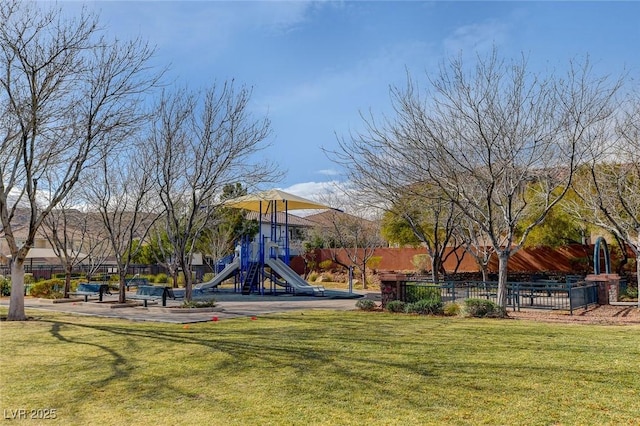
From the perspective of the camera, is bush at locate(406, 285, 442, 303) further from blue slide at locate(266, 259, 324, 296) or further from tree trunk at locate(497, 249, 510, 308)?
blue slide at locate(266, 259, 324, 296)

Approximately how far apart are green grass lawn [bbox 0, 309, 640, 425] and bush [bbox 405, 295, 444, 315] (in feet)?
11.1

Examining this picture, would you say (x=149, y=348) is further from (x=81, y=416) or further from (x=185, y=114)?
(x=185, y=114)

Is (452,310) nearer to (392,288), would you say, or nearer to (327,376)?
(392,288)

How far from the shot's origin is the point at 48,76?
12328 millimetres

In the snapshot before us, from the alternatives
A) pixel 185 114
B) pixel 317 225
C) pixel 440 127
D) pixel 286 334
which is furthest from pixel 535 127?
pixel 317 225

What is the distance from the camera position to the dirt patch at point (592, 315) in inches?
488

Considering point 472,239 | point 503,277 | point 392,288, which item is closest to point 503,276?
point 503,277

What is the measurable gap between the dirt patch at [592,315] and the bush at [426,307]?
190 centimetres

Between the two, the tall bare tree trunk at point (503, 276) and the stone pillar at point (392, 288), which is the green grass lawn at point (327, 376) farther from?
the stone pillar at point (392, 288)

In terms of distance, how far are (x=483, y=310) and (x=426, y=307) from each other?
60.3 inches

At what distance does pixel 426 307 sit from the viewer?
14.2 m

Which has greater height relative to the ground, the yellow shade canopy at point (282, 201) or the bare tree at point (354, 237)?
the yellow shade canopy at point (282, 201)

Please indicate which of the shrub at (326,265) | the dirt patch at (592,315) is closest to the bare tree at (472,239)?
the dirt patch at (592,315)

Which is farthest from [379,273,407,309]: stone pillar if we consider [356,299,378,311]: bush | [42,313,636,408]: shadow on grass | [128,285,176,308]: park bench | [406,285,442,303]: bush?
[128,285,176,308]: park bench
